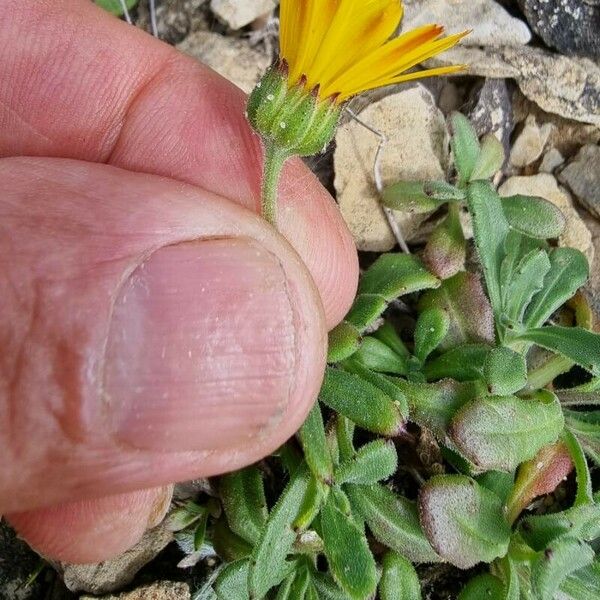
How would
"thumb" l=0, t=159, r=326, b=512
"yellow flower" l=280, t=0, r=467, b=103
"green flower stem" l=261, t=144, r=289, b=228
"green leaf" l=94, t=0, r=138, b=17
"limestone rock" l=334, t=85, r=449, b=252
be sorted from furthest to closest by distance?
"green leaf" l=94, t=0, r=138, b=17 → "limestone rock" l=334, t=85, r=449, b=252 → "green flower stem" l=261, t=144, r=289, b=228 → "yellow flower" l=280, t=0, r=467, b=103 → "thumb" l=0, t=159, r=326, b=512

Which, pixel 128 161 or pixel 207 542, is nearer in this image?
pixel 128 161

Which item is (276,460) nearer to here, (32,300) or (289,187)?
(289,187)

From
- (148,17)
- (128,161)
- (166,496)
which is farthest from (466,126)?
(166,496)

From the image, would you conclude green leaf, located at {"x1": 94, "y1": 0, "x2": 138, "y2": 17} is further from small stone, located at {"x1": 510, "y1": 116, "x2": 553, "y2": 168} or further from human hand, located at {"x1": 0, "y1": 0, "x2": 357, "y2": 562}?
small stone, located at {"x1": 510, "y1": 116, "x2": 553, "y2": 168}

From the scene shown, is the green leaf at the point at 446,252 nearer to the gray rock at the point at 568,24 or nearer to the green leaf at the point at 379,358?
the green leaf at the point at 379,358

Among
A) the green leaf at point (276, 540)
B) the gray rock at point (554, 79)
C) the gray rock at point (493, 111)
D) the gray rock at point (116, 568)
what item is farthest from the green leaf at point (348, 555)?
the gray rock at point (554, 79)

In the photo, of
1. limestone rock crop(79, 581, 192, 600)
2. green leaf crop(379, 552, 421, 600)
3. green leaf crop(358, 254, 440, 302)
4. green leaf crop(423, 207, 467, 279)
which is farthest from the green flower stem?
limestone rock crop(79, 581, 192, 600)
